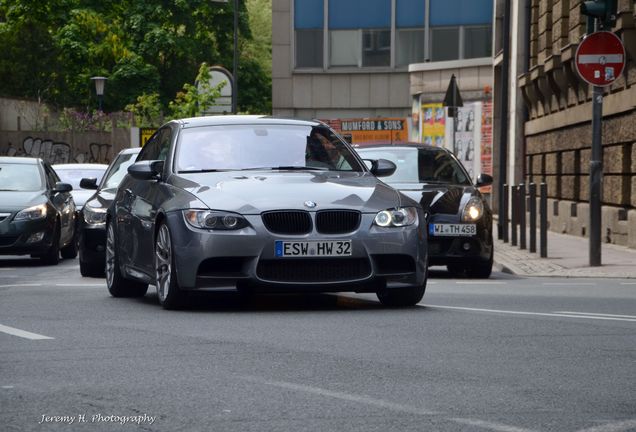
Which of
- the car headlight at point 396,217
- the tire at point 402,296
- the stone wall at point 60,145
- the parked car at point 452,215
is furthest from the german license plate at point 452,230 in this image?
the stone wall at point 60,145

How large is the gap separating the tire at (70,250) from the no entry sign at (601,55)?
7866 millimetres

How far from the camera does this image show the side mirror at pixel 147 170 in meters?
11.3

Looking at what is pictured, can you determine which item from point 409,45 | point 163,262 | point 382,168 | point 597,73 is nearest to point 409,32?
point 409,45

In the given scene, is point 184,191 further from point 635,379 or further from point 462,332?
point 635,379

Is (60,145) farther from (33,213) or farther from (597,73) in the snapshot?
(597,73)

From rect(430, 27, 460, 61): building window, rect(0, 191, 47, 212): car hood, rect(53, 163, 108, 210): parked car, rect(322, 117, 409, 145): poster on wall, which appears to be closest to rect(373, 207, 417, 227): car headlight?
rect(0, 191, 47, 212): car hood

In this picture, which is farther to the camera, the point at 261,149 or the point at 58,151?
the point at 58,151

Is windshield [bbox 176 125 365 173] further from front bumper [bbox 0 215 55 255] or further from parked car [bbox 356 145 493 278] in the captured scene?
front bumper [bbox 0 215 55 255]

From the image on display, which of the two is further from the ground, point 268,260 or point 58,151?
point 58,151

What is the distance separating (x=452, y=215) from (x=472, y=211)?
10.1 inches

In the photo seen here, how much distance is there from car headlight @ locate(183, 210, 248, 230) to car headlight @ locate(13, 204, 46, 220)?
9381 mm

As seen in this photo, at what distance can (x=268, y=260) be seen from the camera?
10.1 metres

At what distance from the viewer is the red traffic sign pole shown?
1728cm

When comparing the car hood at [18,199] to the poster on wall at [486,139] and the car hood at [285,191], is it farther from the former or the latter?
the poster on wall at [486,139]
